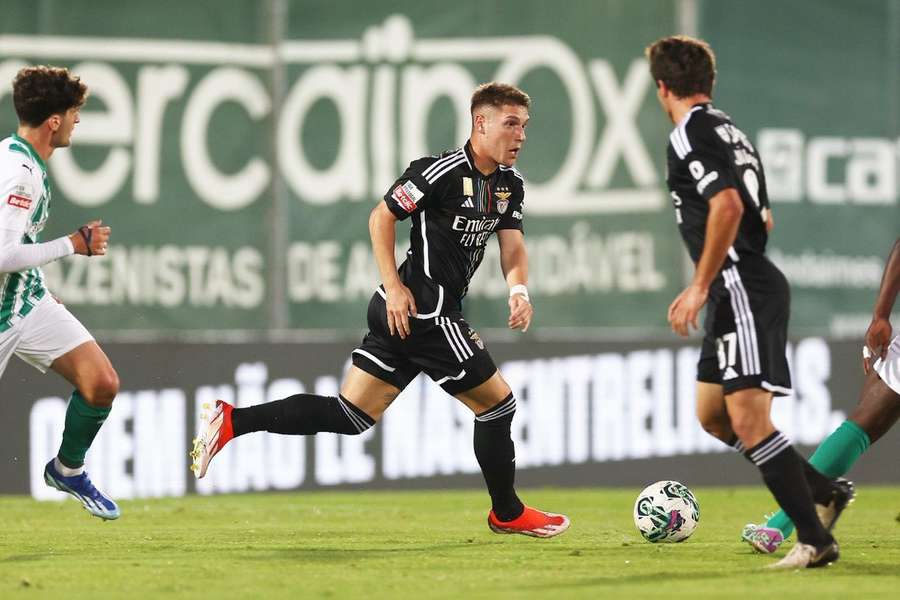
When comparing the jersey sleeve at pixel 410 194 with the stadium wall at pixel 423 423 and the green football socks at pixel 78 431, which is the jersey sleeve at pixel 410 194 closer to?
the green football socks at pixel 78 431

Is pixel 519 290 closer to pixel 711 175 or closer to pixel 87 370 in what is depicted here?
pixel 711 175

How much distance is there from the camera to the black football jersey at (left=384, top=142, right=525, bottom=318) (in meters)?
7.39

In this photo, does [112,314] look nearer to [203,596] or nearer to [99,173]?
[99,173]

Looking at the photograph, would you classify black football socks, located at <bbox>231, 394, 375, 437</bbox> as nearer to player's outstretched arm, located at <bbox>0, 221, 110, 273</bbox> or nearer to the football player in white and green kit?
the football player in white and green kit

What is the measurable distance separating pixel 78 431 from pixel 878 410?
12.2 feet

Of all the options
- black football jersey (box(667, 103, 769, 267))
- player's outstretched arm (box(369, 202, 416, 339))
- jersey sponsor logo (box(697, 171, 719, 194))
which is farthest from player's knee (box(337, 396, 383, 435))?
jersey sponsor logo (box(697, 171, 719, 194))

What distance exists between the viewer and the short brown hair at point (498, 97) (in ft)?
24.4

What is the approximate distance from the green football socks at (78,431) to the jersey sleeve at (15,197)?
37.6 inches

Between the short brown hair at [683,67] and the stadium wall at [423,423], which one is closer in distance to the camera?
the short brown hair at [683,67]

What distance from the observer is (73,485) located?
298 inches

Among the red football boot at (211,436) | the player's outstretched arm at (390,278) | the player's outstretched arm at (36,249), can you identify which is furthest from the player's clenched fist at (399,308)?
the player's outstretched arm at (36,249)

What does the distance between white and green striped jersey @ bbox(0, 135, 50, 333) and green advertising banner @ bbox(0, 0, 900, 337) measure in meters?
5.12

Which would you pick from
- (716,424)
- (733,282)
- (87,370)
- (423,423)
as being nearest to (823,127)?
(423,423)

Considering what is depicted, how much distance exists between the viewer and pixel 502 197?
7.56 m
